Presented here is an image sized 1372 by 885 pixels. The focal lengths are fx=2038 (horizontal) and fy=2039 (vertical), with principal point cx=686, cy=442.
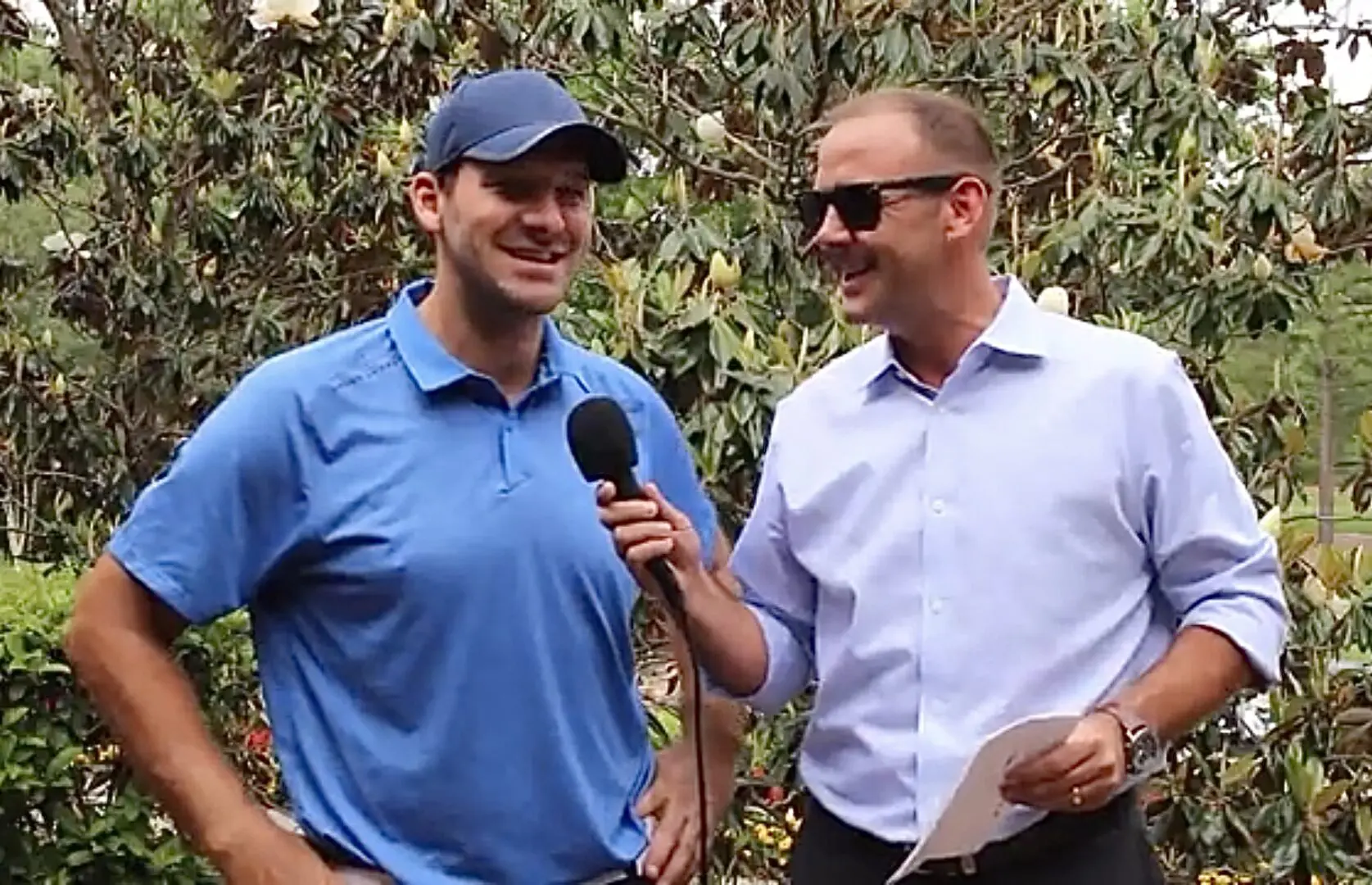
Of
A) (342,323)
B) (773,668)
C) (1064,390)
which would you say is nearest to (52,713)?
(342,323)

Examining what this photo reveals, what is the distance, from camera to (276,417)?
244 centimetres

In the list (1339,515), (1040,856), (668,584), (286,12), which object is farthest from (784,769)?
(286,12)

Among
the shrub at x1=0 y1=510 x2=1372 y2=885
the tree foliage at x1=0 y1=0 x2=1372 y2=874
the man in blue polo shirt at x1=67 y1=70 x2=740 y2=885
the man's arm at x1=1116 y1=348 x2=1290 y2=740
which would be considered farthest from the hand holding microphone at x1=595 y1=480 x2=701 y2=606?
the shrub at x1=0 y1=510 x2=1372 y2=885

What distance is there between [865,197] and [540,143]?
1.82 feet

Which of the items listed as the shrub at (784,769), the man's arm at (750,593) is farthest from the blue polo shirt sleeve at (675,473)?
Answer: the shrub at (784,769)

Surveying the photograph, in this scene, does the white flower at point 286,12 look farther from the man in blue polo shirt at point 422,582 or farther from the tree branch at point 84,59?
the man in blue polo shirt at point 422,582

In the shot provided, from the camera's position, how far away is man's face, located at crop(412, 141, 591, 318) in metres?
2.53

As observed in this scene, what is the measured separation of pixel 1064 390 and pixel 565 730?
86 centimetres

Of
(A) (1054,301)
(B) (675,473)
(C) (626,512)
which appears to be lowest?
(A) (1054,301)

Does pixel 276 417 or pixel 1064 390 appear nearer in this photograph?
pixel 276 417

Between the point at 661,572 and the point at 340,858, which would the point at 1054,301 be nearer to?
the point at 661,572

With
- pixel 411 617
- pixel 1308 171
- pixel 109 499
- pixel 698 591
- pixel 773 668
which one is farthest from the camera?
pixel 109 499

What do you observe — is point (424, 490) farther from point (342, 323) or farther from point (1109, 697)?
point (342, 323)

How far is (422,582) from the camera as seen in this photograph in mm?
2410
